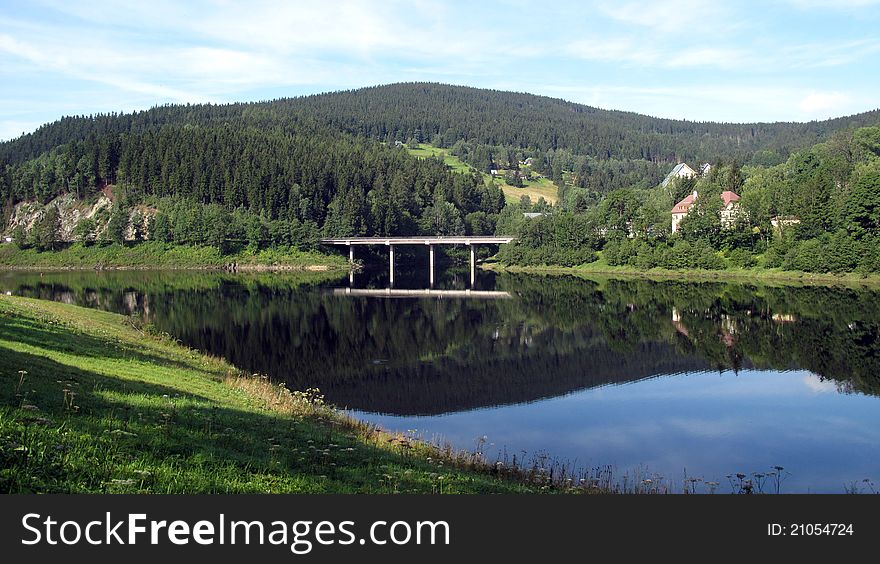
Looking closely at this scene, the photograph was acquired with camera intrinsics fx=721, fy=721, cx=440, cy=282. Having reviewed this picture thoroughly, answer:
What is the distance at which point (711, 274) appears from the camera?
114 meters

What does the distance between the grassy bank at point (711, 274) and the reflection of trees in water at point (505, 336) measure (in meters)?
12.0

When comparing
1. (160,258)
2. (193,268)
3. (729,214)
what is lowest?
(193,268)

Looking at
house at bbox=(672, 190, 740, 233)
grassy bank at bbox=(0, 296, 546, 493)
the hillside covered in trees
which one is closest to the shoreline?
the hillside covered in trees

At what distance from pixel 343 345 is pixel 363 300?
35.4m

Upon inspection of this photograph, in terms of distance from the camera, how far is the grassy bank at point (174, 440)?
13398mm

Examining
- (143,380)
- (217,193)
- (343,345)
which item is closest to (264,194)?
(217,193)

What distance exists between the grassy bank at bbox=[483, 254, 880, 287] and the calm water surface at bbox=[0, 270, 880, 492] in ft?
38.9

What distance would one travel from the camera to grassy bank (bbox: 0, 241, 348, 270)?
149 meters

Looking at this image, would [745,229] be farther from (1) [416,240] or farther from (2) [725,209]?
(1) [416,240]

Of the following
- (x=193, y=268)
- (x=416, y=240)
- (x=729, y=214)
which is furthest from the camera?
(x=416, y=240)

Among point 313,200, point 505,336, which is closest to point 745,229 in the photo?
point 505,336

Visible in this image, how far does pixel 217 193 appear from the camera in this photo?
174 meters

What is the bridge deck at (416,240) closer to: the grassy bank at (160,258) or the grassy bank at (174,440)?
the grassy bank at (160,258)

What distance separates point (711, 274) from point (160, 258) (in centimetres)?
10891
